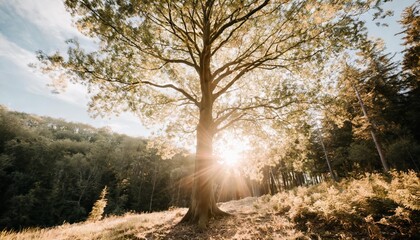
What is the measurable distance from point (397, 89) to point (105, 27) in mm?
37181

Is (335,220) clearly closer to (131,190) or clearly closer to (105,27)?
(105,27)

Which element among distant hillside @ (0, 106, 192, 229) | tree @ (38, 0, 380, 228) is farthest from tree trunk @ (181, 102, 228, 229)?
distant hillside @ (0, 106, 192, 229)

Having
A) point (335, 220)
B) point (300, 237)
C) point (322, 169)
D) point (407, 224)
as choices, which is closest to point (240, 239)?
point (300, 237)

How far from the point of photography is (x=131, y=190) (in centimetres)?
4294

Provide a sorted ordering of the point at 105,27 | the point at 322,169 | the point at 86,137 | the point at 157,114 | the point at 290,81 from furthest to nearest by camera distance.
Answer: the point at 86,137, the point at 322,169, the point at 157,114, the point at 290,81, the point at 105,27

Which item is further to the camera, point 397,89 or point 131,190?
point 131,190

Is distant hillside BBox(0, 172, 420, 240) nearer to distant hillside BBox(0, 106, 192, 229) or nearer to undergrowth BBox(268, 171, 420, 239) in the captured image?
undergrowth BBox(268, 171, 420, 239)

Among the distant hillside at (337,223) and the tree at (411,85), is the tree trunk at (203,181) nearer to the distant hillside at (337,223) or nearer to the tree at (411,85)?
the distant hillside at (337,223)

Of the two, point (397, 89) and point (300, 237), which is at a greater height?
point (397, 89)

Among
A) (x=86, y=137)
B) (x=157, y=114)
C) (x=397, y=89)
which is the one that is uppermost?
(x=86, y=137)

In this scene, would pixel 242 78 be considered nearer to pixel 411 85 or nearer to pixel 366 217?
pixel 366 217

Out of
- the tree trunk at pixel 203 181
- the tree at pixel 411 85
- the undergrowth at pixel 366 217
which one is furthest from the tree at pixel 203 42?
the tree at pixel 411 85

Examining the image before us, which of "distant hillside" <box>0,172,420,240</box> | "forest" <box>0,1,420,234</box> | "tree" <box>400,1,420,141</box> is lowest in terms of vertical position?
"distant hillside" <box>0,172,420,240</box>

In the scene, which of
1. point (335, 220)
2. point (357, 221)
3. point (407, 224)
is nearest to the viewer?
point (407, 224)
